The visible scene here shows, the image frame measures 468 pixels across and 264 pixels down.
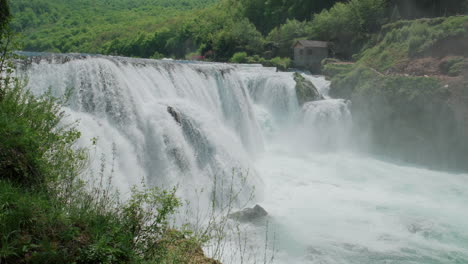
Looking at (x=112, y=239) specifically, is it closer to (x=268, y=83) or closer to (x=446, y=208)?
(x=446, y=208)

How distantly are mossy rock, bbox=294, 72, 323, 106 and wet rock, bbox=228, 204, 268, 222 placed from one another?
11989 millimetres

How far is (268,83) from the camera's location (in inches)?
912

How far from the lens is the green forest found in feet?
117

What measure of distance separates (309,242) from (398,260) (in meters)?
2.22

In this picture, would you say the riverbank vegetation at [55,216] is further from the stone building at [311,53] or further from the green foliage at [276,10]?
the green foliage at [276,10]

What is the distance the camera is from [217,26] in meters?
51.0

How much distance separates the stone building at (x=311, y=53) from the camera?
107 feet

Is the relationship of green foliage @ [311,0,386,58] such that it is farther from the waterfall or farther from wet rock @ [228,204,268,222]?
wet rock @ [228,204,268,222]

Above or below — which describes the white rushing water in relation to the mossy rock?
below

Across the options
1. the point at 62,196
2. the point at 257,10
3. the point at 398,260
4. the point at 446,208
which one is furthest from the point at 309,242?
the point at 257,10

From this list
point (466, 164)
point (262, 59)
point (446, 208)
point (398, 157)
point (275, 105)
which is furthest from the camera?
point (262, 59)

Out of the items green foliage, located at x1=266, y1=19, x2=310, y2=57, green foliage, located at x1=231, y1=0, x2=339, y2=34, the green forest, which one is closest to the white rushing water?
the green forest

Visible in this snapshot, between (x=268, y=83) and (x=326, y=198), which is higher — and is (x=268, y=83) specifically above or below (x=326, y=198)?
above

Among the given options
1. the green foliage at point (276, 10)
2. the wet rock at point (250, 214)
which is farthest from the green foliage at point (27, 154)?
the green foliage at point (276, 10)
